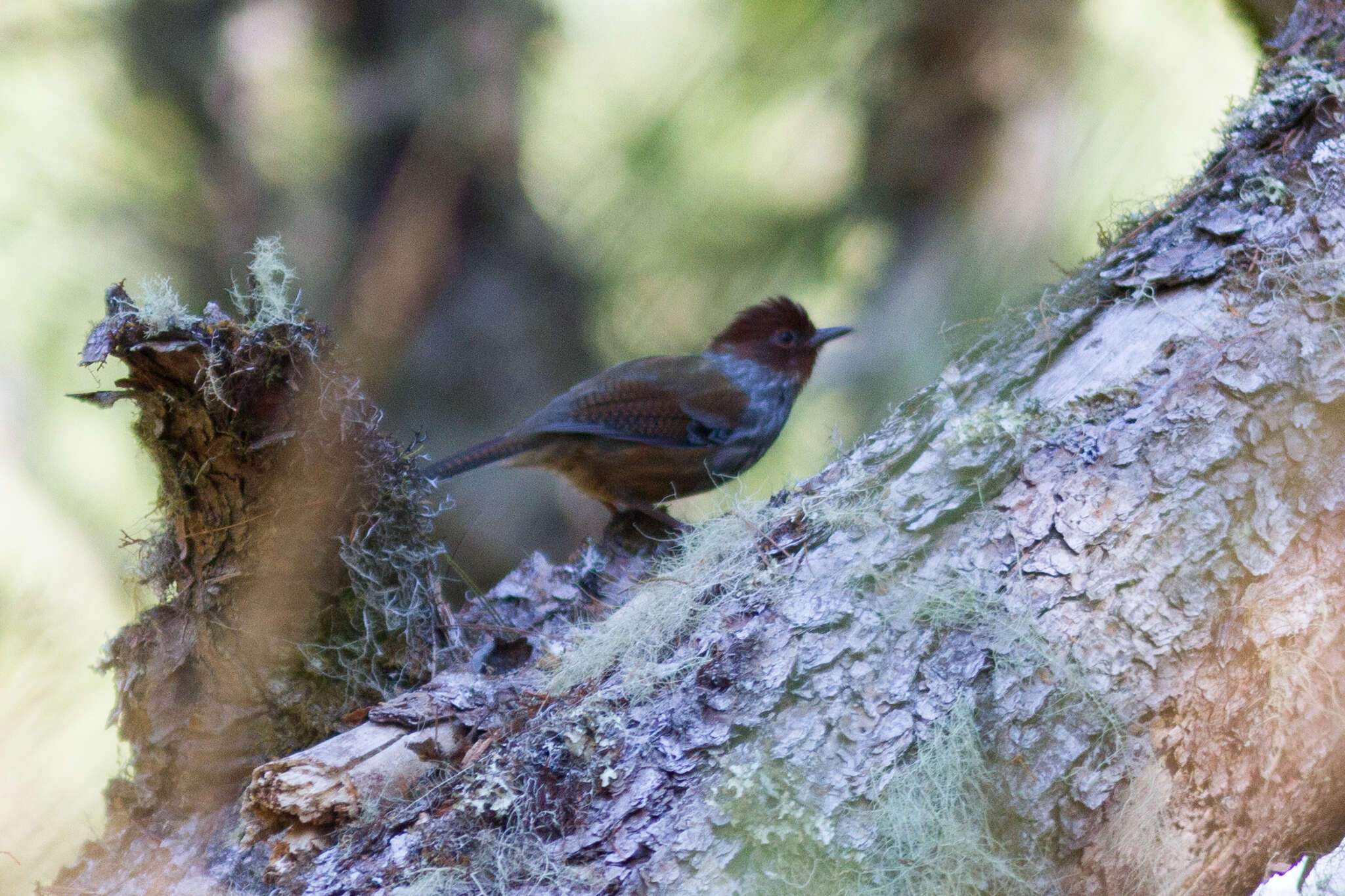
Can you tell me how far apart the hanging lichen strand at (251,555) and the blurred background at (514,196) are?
114 mm

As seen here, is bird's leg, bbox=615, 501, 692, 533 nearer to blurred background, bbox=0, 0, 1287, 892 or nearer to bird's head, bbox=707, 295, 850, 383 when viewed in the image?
blurred background, bbox=0, 0, 1287, 892

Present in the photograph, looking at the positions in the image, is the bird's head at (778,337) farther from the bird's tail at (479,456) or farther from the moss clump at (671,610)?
the moss clump at (671,610)

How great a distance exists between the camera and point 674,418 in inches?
150

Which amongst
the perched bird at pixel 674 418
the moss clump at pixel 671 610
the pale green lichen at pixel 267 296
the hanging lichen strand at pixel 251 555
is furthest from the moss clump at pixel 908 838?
the perched bird at pixel 674 418

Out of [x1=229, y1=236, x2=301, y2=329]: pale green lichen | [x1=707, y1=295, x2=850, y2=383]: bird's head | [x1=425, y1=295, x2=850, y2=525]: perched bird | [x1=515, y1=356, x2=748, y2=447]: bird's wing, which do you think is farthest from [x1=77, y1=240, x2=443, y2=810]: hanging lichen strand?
[x1=707, y1=295, x2=850, y2=383]: bird's head

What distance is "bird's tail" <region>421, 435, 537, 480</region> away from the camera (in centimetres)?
338

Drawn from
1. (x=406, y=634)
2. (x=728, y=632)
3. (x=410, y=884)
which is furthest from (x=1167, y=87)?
(x=410, y=884)

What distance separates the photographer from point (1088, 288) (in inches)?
82.2

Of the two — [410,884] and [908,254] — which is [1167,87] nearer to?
[908,254]

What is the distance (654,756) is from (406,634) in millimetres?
892

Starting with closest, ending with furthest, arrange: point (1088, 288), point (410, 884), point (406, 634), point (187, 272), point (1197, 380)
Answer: point (410, 884)
point (1197, 380)
point (1088, 288)
point (406, 634)
point (187, 272)

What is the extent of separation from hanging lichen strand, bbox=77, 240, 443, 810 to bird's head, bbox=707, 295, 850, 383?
1892mm

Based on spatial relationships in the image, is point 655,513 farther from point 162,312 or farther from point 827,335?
point 162,312

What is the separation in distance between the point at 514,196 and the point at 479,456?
1.14 meters
